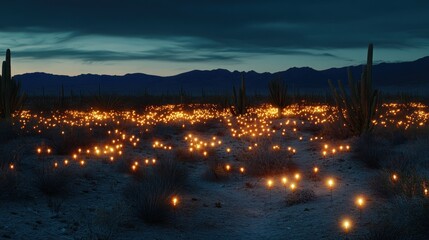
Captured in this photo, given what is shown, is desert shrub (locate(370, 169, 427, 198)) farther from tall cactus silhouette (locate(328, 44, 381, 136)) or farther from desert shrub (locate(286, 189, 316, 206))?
tall cactus silhouette (locate(328, 44, 381, 136))

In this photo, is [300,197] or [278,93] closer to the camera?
[300,197]

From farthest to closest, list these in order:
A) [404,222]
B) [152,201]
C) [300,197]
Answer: [300,197] < [152,201] < [404,222]

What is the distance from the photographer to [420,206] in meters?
7.14

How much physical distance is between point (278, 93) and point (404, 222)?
20698 millimetres

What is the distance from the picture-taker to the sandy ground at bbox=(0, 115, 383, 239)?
24.1ft

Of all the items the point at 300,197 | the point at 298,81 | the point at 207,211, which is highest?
the point at 298,81

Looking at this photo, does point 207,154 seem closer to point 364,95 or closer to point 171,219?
point 364,95

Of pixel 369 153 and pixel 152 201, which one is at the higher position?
pixel 369 153

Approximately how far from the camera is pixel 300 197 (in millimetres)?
9539

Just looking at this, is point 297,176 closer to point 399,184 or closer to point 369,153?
point 399,184

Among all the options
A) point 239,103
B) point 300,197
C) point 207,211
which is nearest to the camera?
point 207,211

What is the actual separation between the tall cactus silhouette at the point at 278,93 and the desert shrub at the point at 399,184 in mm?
17225

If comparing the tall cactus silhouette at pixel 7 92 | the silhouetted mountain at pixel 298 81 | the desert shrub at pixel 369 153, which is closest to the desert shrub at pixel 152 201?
the desert shrub at pixel 369 153

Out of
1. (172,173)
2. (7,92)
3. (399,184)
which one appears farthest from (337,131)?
(7,92)
